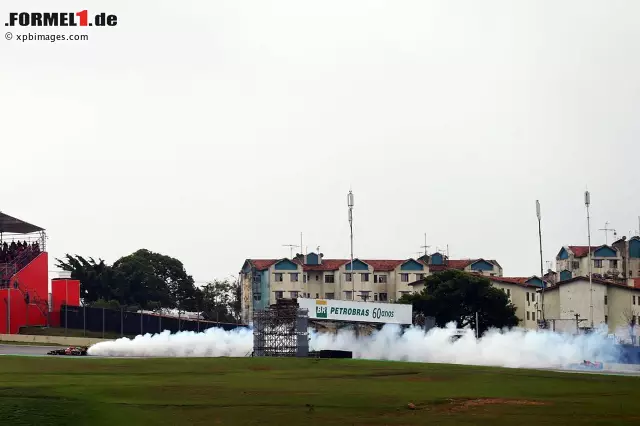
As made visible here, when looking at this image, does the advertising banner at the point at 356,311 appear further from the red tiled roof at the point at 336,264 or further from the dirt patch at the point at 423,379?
the red tiled roof at the point at 336,264

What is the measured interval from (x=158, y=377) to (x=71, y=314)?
243 ft

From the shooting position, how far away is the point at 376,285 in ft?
630

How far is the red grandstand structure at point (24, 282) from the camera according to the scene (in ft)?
438

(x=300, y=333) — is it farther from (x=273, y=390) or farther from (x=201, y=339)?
(x=273, y=390)

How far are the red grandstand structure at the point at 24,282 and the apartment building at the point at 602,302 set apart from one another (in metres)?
75.3

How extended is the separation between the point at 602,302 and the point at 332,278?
48.7 metres

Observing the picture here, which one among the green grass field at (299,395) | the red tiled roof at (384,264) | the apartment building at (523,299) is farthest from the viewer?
the red tiled roof at (384,264)

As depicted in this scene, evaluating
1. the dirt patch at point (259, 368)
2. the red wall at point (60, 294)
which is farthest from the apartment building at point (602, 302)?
the dirt patch at point (259, 368)

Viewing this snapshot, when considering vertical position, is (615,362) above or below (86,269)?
below

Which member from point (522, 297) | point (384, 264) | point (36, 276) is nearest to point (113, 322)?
point (36, 276)

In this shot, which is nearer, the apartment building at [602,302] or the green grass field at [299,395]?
the green grass field at [299,395]

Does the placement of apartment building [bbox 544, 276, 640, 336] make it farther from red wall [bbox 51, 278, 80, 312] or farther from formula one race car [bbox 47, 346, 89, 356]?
formula one race car [bbox 47, 346, 89, 356]

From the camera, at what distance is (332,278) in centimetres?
19312

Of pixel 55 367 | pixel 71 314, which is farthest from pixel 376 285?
pixel 55 367
